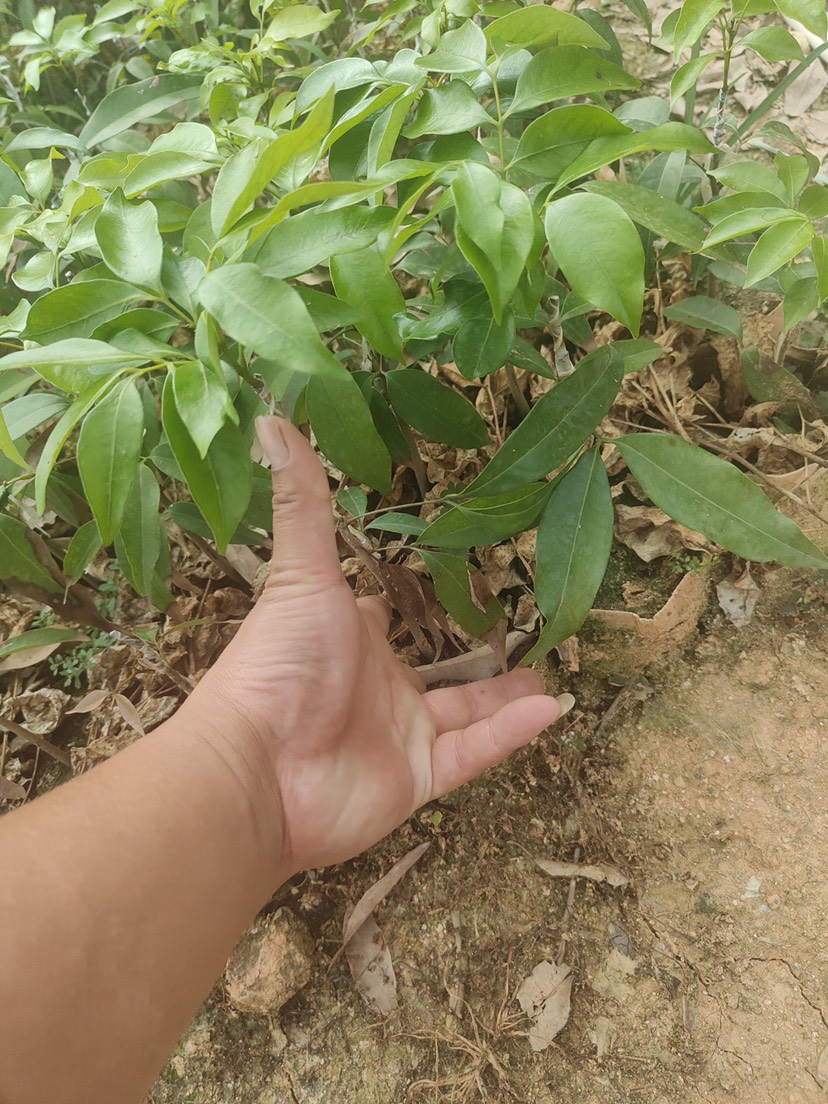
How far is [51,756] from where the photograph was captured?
1.22m

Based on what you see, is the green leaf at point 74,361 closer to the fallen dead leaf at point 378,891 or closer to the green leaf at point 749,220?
the green leaf at point 749,220

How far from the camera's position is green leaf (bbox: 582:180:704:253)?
596mm

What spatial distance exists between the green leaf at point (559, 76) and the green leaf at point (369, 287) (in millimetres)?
206

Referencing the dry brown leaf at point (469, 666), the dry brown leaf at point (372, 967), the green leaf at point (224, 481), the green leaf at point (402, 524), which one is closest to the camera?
Result: the green leaf at point (224, 481)

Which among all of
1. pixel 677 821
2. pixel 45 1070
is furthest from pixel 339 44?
pixel 45 1070

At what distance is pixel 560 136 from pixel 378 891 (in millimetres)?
964

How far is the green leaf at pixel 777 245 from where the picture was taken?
61 cm

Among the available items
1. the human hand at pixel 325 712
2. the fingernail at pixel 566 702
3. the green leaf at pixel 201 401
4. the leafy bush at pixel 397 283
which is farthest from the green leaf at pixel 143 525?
the fingernail at pixel 566 702

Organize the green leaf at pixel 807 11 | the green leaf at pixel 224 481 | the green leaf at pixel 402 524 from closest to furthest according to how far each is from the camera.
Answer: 1. the green leaf at pixel 224 481
2. the green leaf at pixel 807 11
3. the green leaf at pixel 402 524

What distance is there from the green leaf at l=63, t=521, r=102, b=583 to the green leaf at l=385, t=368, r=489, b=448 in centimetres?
44

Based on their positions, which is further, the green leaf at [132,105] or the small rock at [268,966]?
the green leaf at [132,105]

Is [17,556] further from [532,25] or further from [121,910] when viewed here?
[532,25]

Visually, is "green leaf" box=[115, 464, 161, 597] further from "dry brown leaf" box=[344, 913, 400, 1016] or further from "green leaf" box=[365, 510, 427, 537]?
"dry brown leaf" box=[344, 913, 400, 1016]

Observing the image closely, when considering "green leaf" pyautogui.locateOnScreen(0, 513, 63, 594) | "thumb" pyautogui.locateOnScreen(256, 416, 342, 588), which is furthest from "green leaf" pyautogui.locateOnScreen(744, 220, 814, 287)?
"green leaf" pyautogui.locateOnScreen(0, 513, 63, 594)
